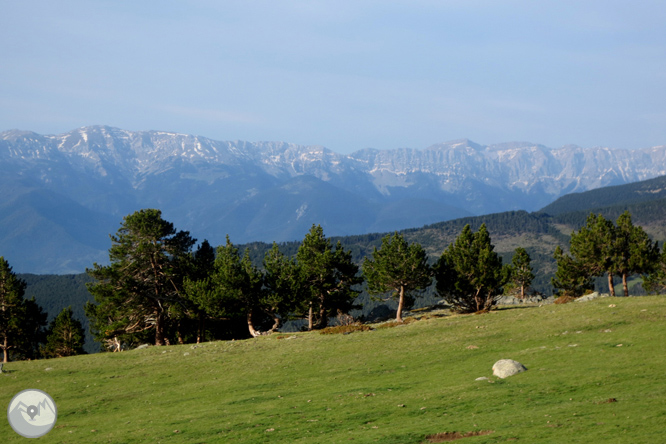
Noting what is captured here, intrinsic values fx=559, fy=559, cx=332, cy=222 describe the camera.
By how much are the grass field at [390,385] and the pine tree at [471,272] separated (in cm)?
1526

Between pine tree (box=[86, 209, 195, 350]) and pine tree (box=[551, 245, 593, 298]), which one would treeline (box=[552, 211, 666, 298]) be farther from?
pine tree (box=[86, 209, 195, 350])

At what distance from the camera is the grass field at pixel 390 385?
76.0 feet

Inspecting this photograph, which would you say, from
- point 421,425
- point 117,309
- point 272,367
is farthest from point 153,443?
point 117,309

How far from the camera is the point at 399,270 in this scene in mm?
71875

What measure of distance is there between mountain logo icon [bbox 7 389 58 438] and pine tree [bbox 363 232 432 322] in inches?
1733

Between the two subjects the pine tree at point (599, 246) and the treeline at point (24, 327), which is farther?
the treeline at point (24, 327)

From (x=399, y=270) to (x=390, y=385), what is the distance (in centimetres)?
3912

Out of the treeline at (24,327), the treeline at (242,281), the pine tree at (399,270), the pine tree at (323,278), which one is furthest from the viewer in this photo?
the treeline at (24,327)

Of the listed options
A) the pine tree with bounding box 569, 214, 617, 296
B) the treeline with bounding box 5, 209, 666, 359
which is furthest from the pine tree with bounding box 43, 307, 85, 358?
the pine tree with bounding box 569, 214, 617, 296

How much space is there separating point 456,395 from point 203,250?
61.5 m

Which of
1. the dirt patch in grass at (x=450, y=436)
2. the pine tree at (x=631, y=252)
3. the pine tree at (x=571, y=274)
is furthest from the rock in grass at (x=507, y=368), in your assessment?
the pine tree at (x=571, y=274)

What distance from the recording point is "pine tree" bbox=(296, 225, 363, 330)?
3022 inches

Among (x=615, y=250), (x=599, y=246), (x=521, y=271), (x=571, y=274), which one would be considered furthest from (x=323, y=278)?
(x=521, y=271)

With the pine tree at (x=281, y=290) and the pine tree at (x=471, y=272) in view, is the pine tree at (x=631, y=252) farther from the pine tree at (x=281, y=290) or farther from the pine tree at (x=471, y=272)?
the pine tree at (x=281, y=290)
